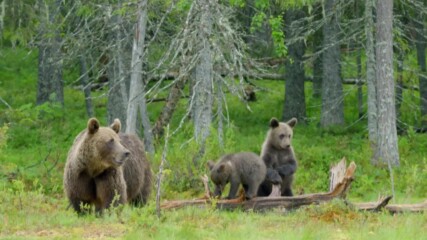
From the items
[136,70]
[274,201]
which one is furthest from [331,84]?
[274,201]

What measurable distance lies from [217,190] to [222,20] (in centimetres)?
468

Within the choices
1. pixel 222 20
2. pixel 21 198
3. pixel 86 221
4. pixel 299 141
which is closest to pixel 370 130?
pixel 299 141

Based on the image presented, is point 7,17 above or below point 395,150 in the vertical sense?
above

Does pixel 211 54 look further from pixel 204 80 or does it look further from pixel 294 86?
pixel 294 86

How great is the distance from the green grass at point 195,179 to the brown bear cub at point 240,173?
33.5 inches

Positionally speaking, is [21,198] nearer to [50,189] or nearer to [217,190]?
[217,190]

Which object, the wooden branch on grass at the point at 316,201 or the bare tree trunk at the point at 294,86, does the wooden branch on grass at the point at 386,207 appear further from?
the bare tree trunk at the point at 294,86

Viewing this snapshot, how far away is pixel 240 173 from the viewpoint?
551 inches

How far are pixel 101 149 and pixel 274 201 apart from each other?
303 cm

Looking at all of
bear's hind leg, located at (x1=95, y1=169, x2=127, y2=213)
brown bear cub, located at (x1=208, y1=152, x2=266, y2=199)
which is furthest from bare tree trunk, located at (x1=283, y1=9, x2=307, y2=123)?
bear's hind leg, located at (x1=95, y1=169, x2=127, y2=213)

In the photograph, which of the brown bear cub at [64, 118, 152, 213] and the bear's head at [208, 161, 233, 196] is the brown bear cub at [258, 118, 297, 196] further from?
the brown bear cub at [64, 118, 152, 213]

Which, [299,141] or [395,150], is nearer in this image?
[395,150]

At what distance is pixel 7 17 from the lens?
26.7 metres

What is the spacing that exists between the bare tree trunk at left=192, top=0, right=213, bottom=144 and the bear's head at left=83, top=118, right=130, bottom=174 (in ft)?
16.2
